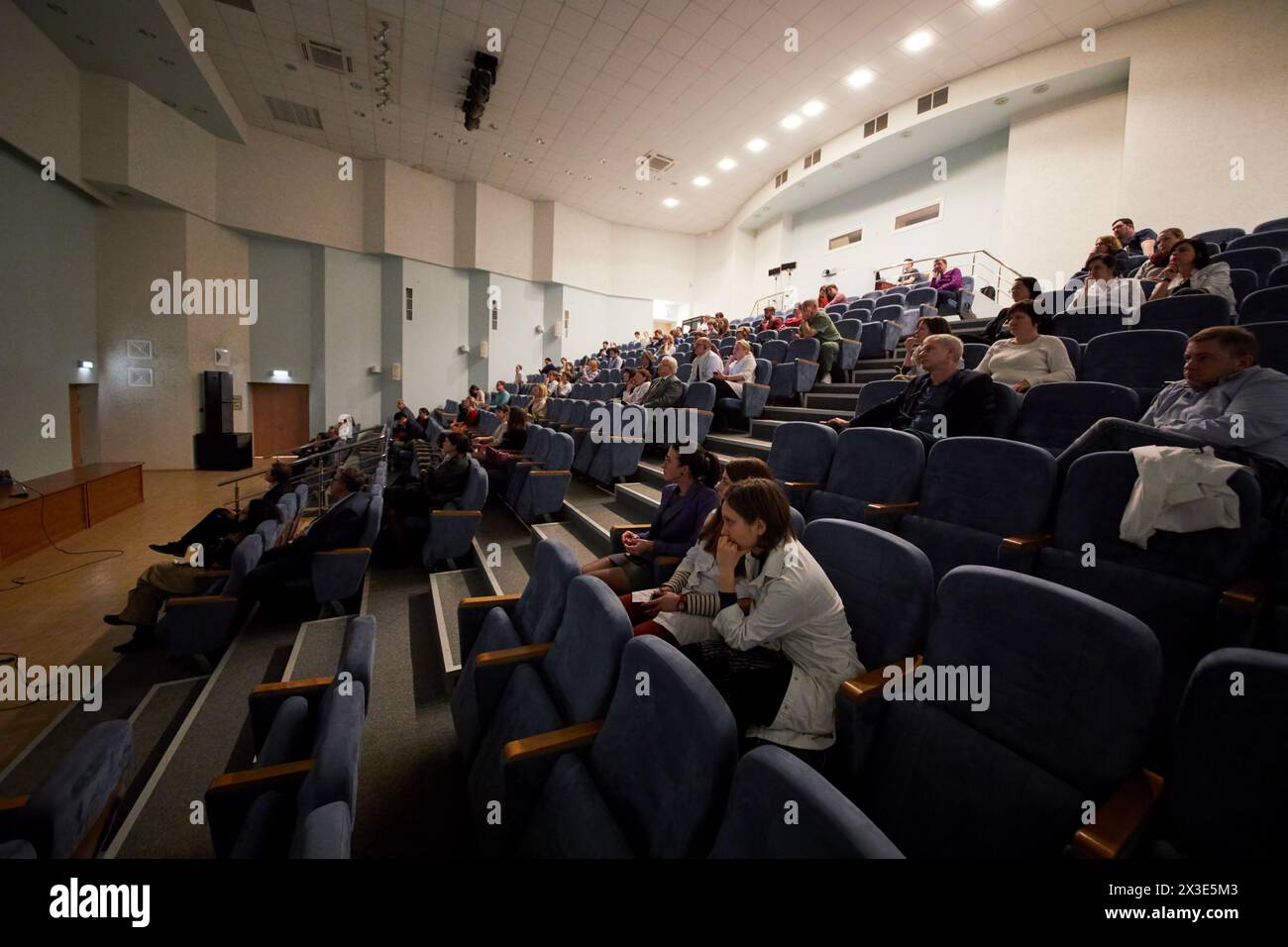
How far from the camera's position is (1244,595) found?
1.10 meters

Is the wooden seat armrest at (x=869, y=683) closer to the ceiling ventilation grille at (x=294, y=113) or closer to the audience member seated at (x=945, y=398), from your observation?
the audience member seated at (x=945, y=398)

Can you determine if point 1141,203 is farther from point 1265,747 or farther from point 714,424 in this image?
point 1265,747

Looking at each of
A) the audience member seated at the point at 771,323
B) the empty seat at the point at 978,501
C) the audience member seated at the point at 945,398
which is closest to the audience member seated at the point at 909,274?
the audience member seated at the point at 771,323

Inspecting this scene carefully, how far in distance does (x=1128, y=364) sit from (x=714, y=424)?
252 centimetres

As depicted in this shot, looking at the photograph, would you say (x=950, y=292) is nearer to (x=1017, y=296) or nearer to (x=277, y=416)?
(x=1017, y=296)

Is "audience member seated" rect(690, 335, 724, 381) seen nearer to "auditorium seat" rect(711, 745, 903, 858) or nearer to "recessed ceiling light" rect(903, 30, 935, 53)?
"auditorium seat" rect(711, 745, 903, 858)

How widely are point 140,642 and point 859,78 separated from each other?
29.7ft

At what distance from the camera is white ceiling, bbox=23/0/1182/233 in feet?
17.7

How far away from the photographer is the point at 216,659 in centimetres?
246

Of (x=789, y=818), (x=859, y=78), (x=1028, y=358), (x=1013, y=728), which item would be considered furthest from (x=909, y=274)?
(x=789, y=818)

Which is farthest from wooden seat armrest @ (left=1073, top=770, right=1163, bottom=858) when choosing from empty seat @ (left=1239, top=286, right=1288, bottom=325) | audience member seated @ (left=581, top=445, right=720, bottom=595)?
empty seat @ (left=1239, top=286, right=1288, bottom=325)

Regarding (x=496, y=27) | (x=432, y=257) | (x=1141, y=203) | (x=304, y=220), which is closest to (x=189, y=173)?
(x=304, y=220)

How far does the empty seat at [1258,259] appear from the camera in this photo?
128 inches

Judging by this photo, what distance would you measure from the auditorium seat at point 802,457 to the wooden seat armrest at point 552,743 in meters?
1.43
